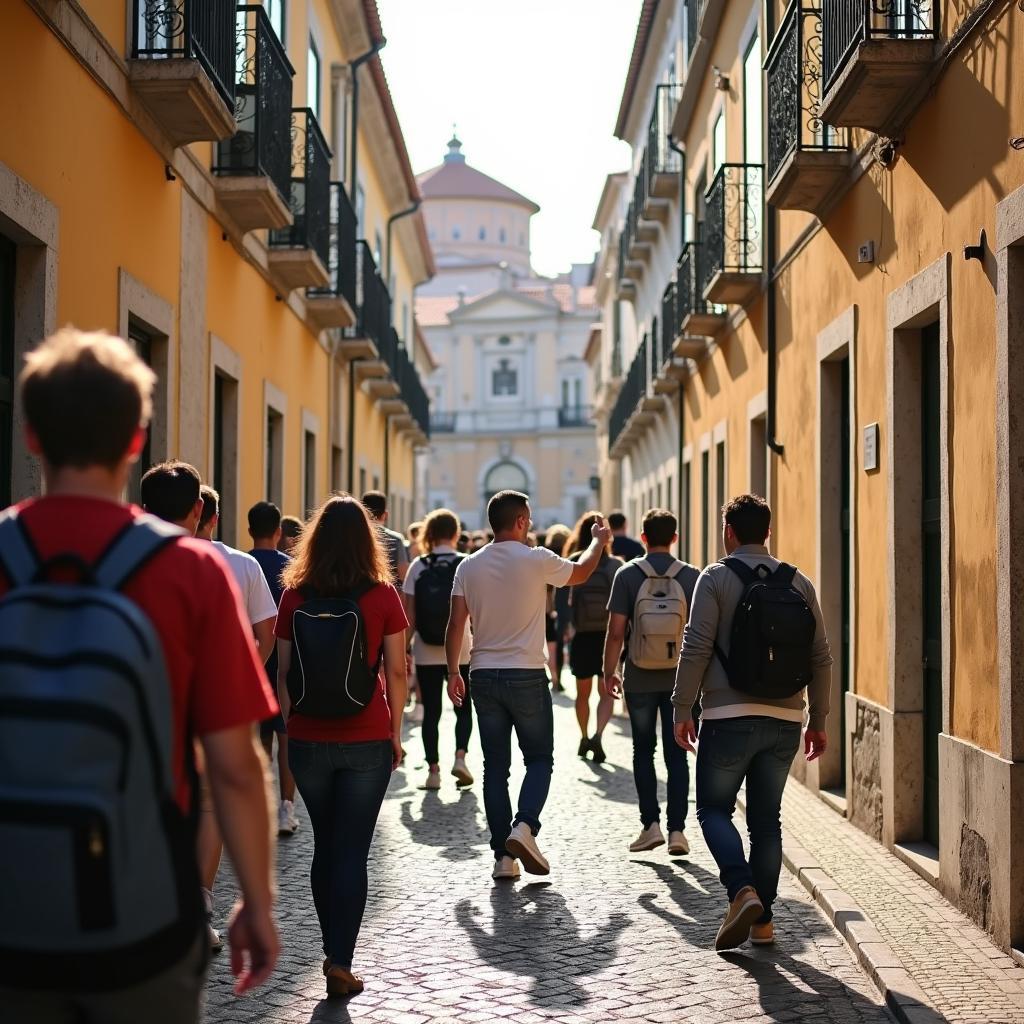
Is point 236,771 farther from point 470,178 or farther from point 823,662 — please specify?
point 470,178

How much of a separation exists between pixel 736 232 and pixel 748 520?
30.9 feet

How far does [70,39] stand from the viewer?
866cm

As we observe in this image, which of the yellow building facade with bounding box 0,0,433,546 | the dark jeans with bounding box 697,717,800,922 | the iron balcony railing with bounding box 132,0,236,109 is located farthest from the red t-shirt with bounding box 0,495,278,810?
the iron balcony railing with bounding box 132,0,236,109

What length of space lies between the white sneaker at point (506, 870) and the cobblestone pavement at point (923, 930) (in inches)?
61.1

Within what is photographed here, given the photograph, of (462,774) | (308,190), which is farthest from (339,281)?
(462,774)

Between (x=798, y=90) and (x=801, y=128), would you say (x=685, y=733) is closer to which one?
(x=801, y=128)

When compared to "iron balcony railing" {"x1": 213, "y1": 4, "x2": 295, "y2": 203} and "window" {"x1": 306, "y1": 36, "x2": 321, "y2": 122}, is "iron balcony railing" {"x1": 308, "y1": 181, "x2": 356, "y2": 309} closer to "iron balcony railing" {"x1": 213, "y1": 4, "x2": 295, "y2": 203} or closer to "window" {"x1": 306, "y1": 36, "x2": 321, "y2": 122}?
"window" {"x1": 306, "y1": 36, "x2": 321, "y2": 122}

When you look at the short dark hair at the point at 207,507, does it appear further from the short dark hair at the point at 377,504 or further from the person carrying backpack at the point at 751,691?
the short dark hair at the point at 377,504

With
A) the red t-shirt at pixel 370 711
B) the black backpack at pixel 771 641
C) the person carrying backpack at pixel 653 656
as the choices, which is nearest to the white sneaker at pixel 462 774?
the person carrying backpack at pixel 653 656

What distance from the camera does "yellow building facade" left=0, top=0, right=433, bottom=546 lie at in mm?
8211

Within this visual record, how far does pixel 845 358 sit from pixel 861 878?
4.60m

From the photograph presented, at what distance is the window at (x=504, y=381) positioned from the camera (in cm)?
8088

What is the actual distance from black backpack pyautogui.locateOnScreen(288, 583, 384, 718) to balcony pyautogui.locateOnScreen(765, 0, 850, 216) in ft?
19.1

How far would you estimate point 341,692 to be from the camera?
6.14 metres
